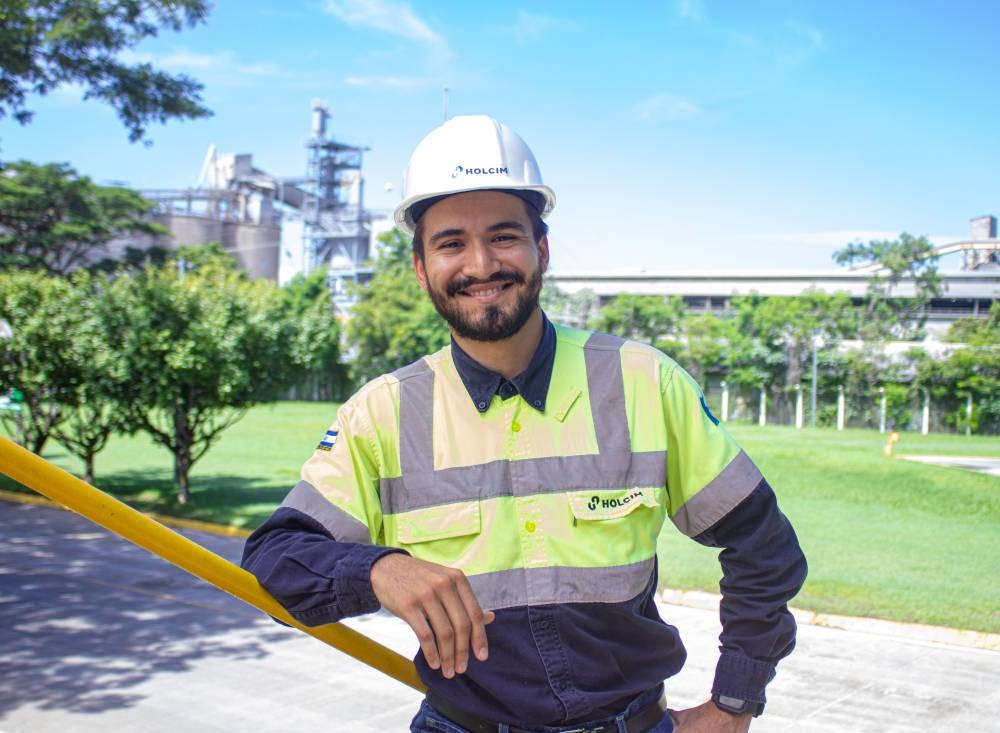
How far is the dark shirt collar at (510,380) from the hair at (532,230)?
0.24 m

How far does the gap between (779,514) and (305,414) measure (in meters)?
36.0

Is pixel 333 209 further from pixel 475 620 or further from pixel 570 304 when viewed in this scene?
pixel 475 620

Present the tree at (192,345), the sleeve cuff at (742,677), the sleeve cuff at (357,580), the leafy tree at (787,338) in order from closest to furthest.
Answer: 1. the sleeve cuff at (357,580)
2. the sleeve cuff at (742,677)
3. the tree at (192,345)
4. the leafy tree at (787,338)

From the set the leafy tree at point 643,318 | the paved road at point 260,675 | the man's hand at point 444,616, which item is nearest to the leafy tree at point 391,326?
the leafy tree at point 643,318

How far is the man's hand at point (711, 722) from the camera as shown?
1.96 metres

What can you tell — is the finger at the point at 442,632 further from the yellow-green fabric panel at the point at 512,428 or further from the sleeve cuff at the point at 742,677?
the sleeve cuff at the point at 742,677

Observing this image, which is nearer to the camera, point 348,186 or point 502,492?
point 502,492

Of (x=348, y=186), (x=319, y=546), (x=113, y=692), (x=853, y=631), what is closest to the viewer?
(x=319, y=546)

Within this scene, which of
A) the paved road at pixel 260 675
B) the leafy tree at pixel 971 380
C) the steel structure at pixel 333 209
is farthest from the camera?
the steel structure at pixel 333 209

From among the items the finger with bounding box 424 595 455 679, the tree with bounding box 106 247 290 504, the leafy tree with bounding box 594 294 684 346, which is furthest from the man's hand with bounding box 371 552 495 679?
the leafy tree with bounding box 594 294 684 346

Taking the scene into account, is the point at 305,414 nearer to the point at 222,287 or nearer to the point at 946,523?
the point at 222,287

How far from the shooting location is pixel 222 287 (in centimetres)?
1308

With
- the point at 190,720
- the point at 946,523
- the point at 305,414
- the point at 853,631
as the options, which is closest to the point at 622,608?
the point at 190,720

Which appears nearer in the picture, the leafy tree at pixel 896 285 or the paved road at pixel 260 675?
the paved road at pixel 260 675
